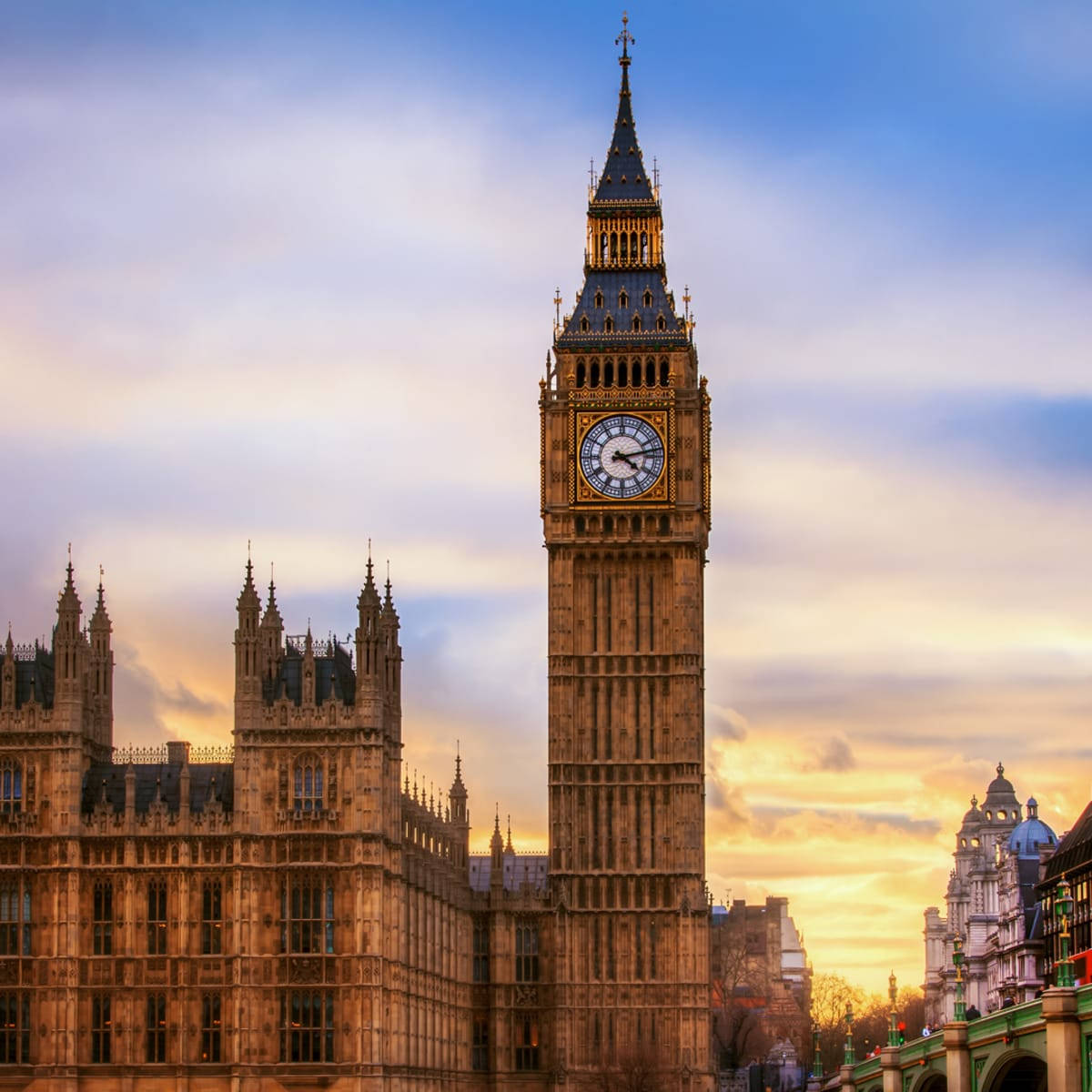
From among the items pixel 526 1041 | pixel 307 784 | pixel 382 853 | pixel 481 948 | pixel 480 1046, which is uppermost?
pixel 307 784

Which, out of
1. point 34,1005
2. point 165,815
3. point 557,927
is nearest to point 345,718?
point 165,815

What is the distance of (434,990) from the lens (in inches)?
5704

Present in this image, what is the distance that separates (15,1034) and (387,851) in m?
17.8

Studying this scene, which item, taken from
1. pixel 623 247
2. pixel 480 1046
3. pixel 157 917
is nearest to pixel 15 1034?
pixel 157 917

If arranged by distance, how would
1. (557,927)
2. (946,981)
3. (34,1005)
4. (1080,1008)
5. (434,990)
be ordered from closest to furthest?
(1080,1008), (34,1005), (434,990), (557,927), (946,981)

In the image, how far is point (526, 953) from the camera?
15762 cm

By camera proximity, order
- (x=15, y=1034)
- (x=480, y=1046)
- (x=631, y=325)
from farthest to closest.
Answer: (x=631, y=325), (x=480, y=1046), (x=15, y=1034)

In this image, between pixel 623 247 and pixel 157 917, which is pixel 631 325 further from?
pixel 157 917

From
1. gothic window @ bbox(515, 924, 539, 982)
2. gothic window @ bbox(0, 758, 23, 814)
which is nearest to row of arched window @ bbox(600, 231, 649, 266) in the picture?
gothic window @ bbox(515, 924, 539, 982)

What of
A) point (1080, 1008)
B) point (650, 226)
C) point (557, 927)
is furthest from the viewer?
point (650, 226)

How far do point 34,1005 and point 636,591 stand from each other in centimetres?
4389

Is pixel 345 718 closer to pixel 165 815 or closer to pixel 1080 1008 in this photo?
pixel 165 815

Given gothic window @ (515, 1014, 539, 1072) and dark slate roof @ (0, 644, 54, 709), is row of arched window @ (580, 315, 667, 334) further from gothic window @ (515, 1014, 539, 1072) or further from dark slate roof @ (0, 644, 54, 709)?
dark slate roof @ (0, 644, 54, 709)

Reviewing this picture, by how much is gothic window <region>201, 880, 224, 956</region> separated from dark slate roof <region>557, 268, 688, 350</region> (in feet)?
144
